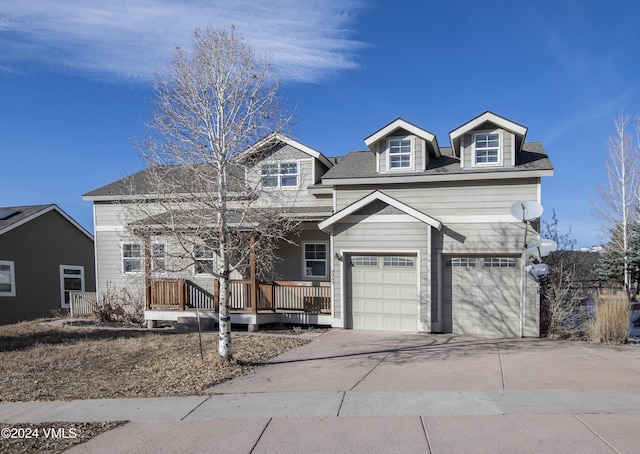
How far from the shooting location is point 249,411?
625 cm

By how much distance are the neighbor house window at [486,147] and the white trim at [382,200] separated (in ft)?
7.83

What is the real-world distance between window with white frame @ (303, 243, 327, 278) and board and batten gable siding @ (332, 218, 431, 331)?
186cm

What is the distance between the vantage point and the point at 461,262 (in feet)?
42.1

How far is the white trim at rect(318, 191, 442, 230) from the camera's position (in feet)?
40.9

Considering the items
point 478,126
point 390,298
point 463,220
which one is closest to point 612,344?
point 463,220

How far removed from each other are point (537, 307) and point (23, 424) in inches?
461

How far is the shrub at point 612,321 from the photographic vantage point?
10680 mm

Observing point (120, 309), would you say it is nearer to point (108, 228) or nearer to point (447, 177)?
point (108, 228)

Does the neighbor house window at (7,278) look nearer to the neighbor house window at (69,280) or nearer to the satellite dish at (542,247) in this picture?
the neighbor house window at (69,280)

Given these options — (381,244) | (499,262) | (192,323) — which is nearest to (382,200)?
(381,244)

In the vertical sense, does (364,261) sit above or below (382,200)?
below

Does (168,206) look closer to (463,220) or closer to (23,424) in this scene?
(23,424)

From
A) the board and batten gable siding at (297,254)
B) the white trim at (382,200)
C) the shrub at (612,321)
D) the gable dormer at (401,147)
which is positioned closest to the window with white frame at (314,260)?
the board and batten gable siding at (297,254)

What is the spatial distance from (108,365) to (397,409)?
263 inches
